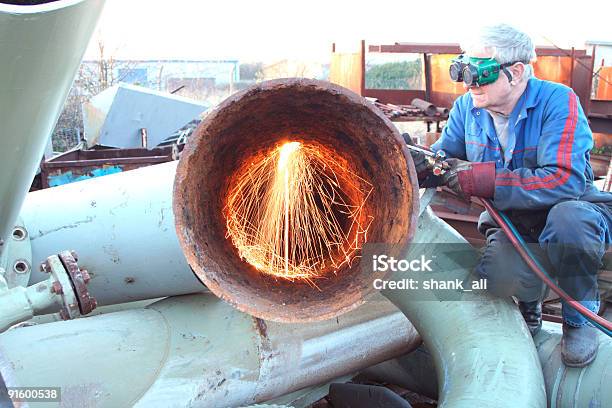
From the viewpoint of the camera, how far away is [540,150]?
2.31 meters

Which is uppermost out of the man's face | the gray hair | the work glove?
the gray hair

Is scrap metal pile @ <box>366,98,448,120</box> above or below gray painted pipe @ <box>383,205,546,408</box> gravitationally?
above

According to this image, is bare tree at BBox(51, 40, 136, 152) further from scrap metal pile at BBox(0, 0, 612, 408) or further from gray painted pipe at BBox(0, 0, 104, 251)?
gray painted pipe at BBox(0, 0, 104, 251)

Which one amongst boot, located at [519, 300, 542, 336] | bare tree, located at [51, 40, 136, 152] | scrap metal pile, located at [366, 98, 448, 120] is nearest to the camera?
boot, located at [519, 300, 542, 336]

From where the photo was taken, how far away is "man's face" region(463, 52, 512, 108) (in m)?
2.35

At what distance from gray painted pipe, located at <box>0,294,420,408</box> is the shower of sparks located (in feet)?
0.98

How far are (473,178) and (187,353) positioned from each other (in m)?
1.17

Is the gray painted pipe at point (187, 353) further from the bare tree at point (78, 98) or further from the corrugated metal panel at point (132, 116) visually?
the bare tree at point (78, 98)

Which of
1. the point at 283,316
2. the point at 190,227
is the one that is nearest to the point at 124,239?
the point at 190,227

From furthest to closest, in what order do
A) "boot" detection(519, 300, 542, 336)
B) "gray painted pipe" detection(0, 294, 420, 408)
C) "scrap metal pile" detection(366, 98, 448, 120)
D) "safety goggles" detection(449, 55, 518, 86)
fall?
"scrap metal pile" detection(366, 98, 448, 120) → "boot" detection(519, 300, 542, 336) → "safety goggles" detection(449, 55, 518, 86) → "gray painted pipe" detection(0, 294, 420, 408)

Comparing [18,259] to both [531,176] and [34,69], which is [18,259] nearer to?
[34,69]

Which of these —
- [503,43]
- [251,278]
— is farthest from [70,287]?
[503,43]

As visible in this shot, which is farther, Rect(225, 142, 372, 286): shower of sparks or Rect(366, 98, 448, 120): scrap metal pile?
Rect(366, 98, 448, 120): scrap metal pile

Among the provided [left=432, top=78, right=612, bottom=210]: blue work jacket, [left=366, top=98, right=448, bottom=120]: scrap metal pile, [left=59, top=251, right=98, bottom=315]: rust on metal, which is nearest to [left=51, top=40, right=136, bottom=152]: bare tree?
[left=366, top=98, right=448, bottom=120]: scrap metal pile
